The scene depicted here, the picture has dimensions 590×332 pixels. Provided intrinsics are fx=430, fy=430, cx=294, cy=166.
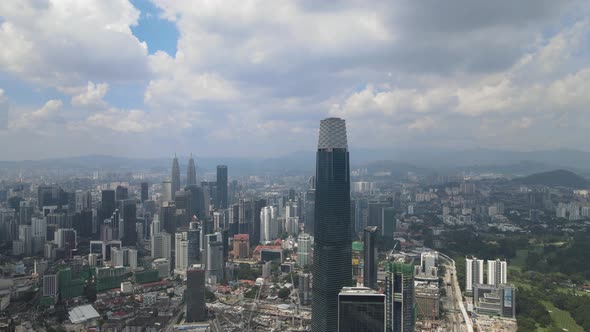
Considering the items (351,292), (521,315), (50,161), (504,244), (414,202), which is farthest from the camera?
(414,202)

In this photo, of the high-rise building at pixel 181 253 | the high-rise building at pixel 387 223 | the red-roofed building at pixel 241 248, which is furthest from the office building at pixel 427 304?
the red-roofed building at pixel 241 248

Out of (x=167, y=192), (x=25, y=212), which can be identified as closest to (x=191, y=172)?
(x=167, y=192)

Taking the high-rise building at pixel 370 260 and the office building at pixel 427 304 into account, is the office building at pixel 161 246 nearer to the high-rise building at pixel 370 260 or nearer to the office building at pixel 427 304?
the high-rise building at pixel 370 260

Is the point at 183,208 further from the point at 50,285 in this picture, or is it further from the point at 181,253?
the point at 50,285

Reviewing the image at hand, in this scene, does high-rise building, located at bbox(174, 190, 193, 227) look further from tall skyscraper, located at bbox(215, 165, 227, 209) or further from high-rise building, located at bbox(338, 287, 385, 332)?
high-rise building, located at bbox(338, 287, 385, 332)

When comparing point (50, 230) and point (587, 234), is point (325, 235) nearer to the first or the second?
point (50, 230)

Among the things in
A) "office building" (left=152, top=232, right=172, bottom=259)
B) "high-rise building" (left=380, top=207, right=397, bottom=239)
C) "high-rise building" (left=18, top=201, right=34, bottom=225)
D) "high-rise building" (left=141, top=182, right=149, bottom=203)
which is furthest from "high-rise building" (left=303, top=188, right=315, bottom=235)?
"high-rise building" (left=18, top=201, right=34, bottom=225)

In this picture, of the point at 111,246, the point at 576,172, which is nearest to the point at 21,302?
the point at 111,246
